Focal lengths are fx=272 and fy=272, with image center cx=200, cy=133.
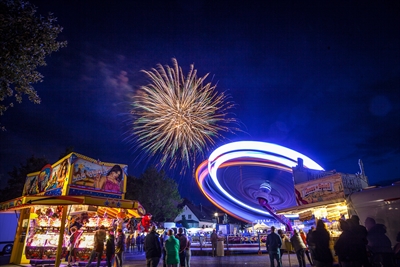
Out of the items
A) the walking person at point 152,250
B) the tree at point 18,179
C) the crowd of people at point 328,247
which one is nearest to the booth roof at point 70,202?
the crowd of people at point 328,247

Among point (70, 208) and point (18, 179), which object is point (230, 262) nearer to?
point (70, 208)

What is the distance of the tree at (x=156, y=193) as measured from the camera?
48.1m

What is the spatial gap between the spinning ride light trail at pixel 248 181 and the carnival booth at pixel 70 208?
11.9 m

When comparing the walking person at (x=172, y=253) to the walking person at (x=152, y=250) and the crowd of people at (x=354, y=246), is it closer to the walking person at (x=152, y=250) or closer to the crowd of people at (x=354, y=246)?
the walking person at (x=152, y=250)

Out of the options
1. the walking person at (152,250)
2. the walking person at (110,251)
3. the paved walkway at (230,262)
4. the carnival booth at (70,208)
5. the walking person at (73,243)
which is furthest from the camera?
the carnival booth at (70,208)

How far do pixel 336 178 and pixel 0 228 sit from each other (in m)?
24.5

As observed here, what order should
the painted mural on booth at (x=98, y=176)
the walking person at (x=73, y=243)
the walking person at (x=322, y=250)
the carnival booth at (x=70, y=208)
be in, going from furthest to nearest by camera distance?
Result: the painted mural on booth at (x=98, y=176) → the carnival booth at (x=70, y=208) → the walking person at (x=73, y=243) → the walking person at (x=322, y=250)

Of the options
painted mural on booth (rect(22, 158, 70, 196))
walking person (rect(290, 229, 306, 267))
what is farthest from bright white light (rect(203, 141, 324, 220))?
painted mural on booth (rect(22, 158, 70, 196))

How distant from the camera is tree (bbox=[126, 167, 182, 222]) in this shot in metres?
48.1

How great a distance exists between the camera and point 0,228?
2130 cm

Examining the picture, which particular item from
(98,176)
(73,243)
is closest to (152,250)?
(73,243)

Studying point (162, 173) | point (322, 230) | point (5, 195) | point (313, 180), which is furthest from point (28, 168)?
point (322, 230)

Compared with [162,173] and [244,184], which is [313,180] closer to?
[244,184]

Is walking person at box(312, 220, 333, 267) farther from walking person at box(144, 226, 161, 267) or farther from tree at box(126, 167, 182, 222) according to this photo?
tree at box(126, 167, 182, 222)
